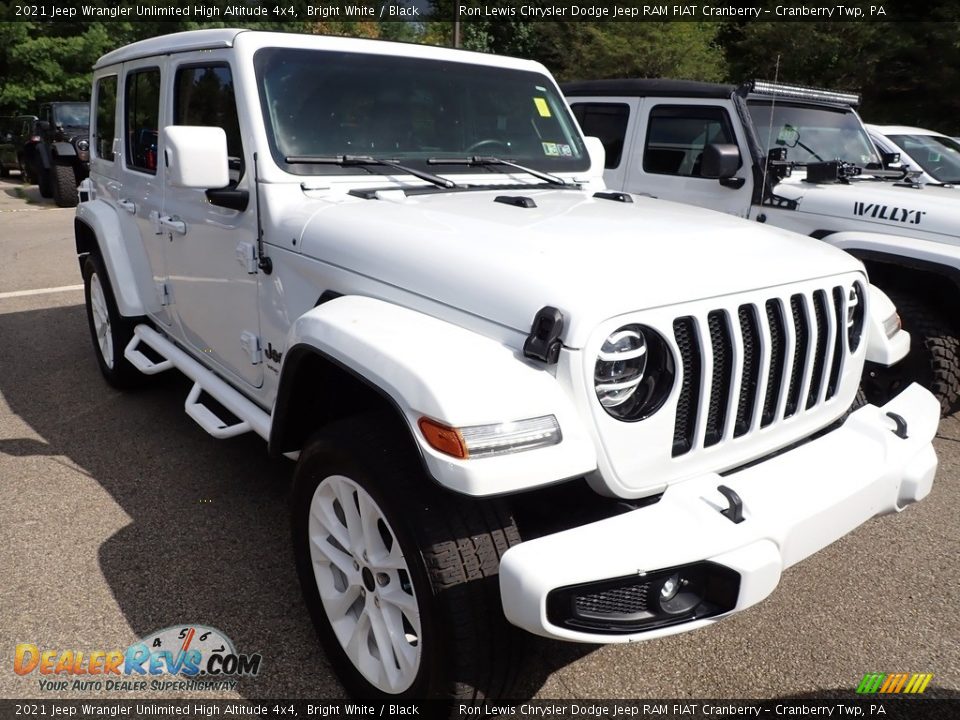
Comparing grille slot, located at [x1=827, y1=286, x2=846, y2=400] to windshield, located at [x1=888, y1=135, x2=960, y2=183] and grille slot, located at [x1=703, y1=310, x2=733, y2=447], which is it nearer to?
grille slot, located at [x1=703, y1=310, x2=733, y2=447]

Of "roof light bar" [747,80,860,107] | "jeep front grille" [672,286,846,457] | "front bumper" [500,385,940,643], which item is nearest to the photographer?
"front bumper" [500,385,940,643]

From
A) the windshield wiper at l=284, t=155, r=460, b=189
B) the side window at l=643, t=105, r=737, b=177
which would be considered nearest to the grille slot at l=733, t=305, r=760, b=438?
the windshield wiper at l=284, t=155, r=460, b=189

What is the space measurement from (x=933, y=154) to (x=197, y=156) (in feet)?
29.0

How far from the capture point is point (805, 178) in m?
5.09

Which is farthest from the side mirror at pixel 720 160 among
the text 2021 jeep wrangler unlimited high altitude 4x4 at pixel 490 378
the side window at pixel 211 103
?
the side window at pixel 211 103

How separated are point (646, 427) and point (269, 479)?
7.64 feet

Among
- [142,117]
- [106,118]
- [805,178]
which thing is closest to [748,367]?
[142,117]

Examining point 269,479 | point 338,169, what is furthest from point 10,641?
point 338,169

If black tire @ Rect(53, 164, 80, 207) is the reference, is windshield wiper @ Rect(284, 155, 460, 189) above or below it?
above

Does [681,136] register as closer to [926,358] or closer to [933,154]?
[926,358]

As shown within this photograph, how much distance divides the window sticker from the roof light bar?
204 cm

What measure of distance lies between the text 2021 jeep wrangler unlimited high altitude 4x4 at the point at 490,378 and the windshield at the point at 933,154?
23.2ft

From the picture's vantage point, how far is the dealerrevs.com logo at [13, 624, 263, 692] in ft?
7.95

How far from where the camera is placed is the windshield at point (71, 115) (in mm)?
15883
